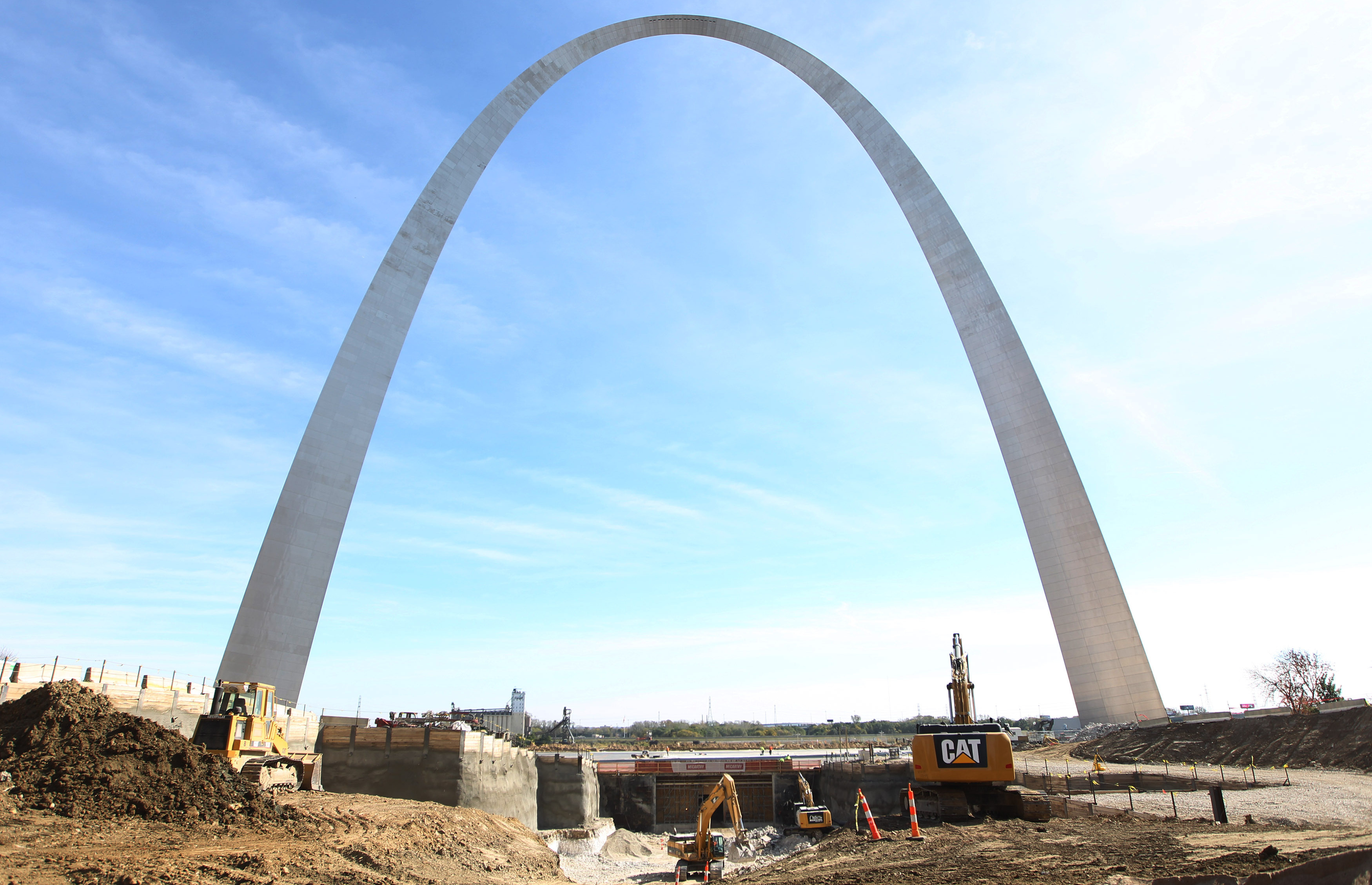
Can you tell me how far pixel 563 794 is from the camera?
35.1 metres

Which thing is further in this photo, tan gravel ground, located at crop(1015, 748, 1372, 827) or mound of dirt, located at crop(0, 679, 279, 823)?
tan gravel ground, located at crop(1015, 748, 1372, 827)

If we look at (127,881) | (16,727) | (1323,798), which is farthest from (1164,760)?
(16,727)

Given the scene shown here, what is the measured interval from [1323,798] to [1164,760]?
12.7m

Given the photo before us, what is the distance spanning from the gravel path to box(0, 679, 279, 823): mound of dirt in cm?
1963

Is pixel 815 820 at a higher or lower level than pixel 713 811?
lower

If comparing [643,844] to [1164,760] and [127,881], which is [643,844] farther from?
[127,881]

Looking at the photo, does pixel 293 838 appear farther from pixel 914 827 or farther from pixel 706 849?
pixel 706 849

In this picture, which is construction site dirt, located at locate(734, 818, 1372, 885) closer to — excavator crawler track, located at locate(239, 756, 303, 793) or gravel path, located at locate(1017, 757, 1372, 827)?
gravel path, located at locate(1017, 757, 1372, 827)

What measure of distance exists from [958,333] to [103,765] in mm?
38647

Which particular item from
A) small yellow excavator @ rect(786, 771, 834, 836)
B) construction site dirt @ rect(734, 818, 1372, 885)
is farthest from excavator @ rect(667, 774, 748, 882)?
construction site dirt @ rect(734, 818, 1372, 885)

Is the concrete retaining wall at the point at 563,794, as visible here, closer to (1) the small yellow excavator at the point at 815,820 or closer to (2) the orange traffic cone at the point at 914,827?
(1) the small yellow excavator at the point at 815,820

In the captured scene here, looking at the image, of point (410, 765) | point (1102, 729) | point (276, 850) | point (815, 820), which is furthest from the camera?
point (1102, 729)

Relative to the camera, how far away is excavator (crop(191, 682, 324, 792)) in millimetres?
16062

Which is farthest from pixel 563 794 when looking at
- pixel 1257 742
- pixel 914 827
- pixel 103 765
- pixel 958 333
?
pixel 958 333
